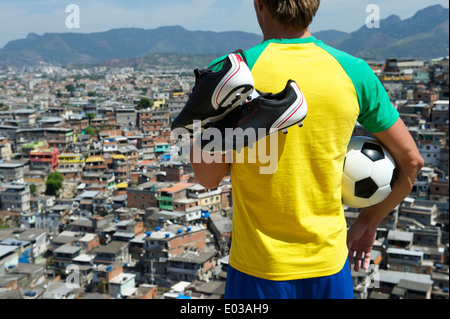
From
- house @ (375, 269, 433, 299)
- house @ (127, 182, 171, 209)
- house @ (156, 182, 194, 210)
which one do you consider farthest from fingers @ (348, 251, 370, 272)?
house @ (127, 182, 171, 209)

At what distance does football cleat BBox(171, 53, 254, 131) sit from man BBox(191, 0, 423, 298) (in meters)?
0.08

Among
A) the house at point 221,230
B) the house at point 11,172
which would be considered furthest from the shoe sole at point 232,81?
the house at point 11,172

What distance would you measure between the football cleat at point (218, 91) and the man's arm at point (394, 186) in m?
0.40

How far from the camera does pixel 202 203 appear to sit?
556 inches

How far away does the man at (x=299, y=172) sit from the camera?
96 centimetres

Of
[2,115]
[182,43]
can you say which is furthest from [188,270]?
[182,43]

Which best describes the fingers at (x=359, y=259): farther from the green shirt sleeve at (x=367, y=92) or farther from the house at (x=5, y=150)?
the house at (x=5, y=150)

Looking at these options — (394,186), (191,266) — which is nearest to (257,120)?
(394,186)

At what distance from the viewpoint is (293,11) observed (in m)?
0.95

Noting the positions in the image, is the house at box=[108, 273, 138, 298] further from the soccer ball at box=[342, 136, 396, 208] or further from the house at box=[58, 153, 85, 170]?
the house at box=[58, 153, 85, 170]

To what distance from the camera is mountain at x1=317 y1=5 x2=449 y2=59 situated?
70312mm

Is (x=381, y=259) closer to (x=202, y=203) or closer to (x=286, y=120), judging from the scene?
(x=202, y=203)

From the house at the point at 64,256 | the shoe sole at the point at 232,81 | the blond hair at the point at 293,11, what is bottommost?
the house at the point at 64,256

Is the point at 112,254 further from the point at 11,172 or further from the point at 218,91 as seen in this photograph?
the point at 218,91
